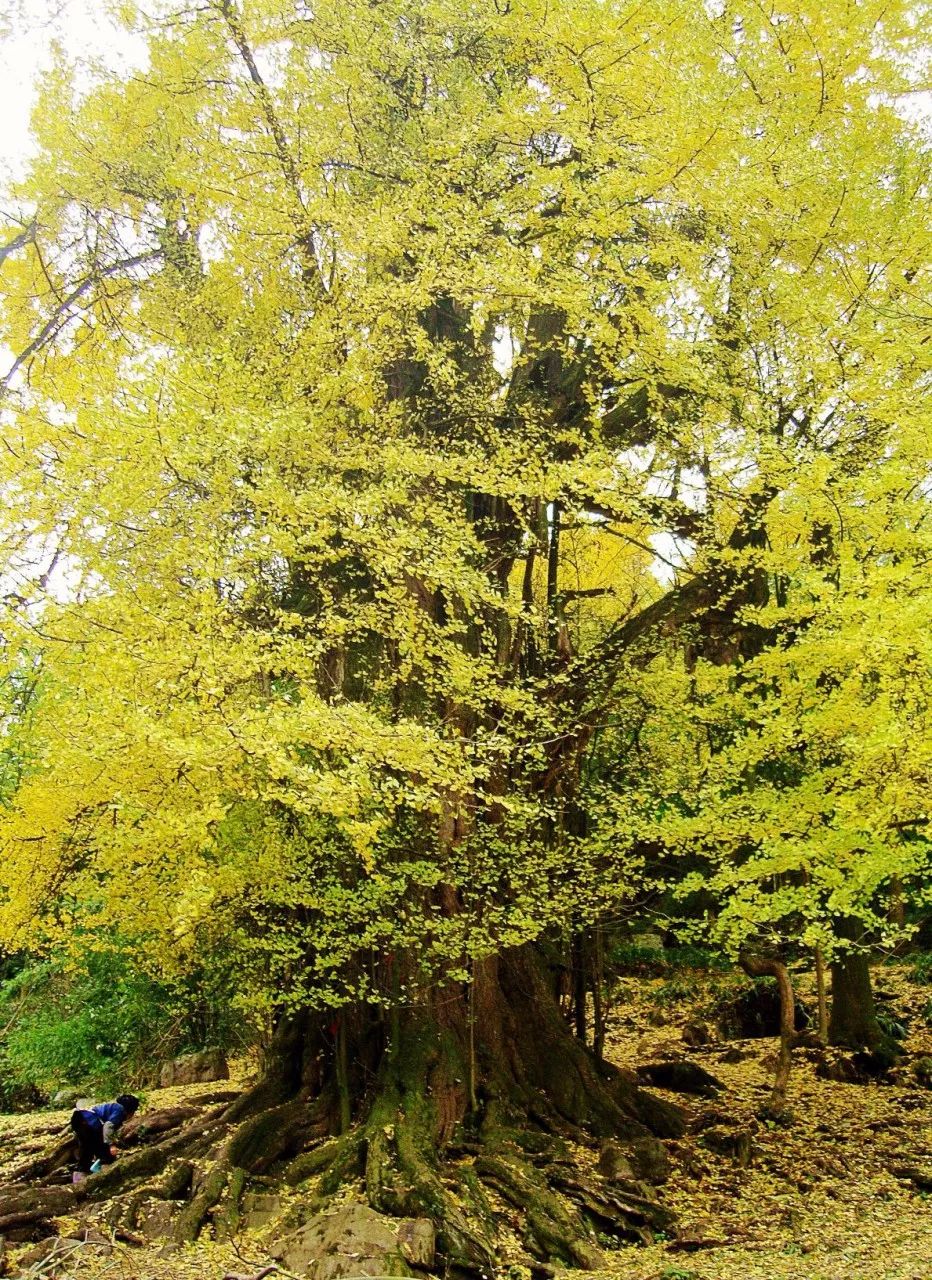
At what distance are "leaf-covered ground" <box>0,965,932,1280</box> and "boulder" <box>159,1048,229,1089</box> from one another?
2.21ft

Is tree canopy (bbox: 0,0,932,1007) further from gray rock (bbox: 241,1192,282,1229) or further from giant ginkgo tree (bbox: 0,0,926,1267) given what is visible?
gray rock (bbox: 241,1192,282,1229)

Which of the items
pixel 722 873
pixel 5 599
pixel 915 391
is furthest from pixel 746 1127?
pixel 5 599

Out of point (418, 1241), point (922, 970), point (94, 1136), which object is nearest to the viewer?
point (418, 1241)

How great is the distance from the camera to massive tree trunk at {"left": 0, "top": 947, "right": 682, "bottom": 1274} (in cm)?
625

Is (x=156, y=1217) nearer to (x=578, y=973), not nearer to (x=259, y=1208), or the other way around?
(x=259, y=1208)

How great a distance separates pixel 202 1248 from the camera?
601 centimetres

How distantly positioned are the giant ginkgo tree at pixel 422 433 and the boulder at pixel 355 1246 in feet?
0.85

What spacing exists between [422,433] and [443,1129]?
5.77 meters

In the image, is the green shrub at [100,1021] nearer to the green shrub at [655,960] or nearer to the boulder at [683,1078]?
the boulder at [683,1078]

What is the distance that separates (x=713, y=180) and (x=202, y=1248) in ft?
27.0

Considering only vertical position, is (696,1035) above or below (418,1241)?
above

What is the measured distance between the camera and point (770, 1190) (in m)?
7.32

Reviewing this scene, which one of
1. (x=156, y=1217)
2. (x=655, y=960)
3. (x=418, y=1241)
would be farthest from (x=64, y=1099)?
(x=655, y=960)

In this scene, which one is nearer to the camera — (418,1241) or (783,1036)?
(418,1241)
